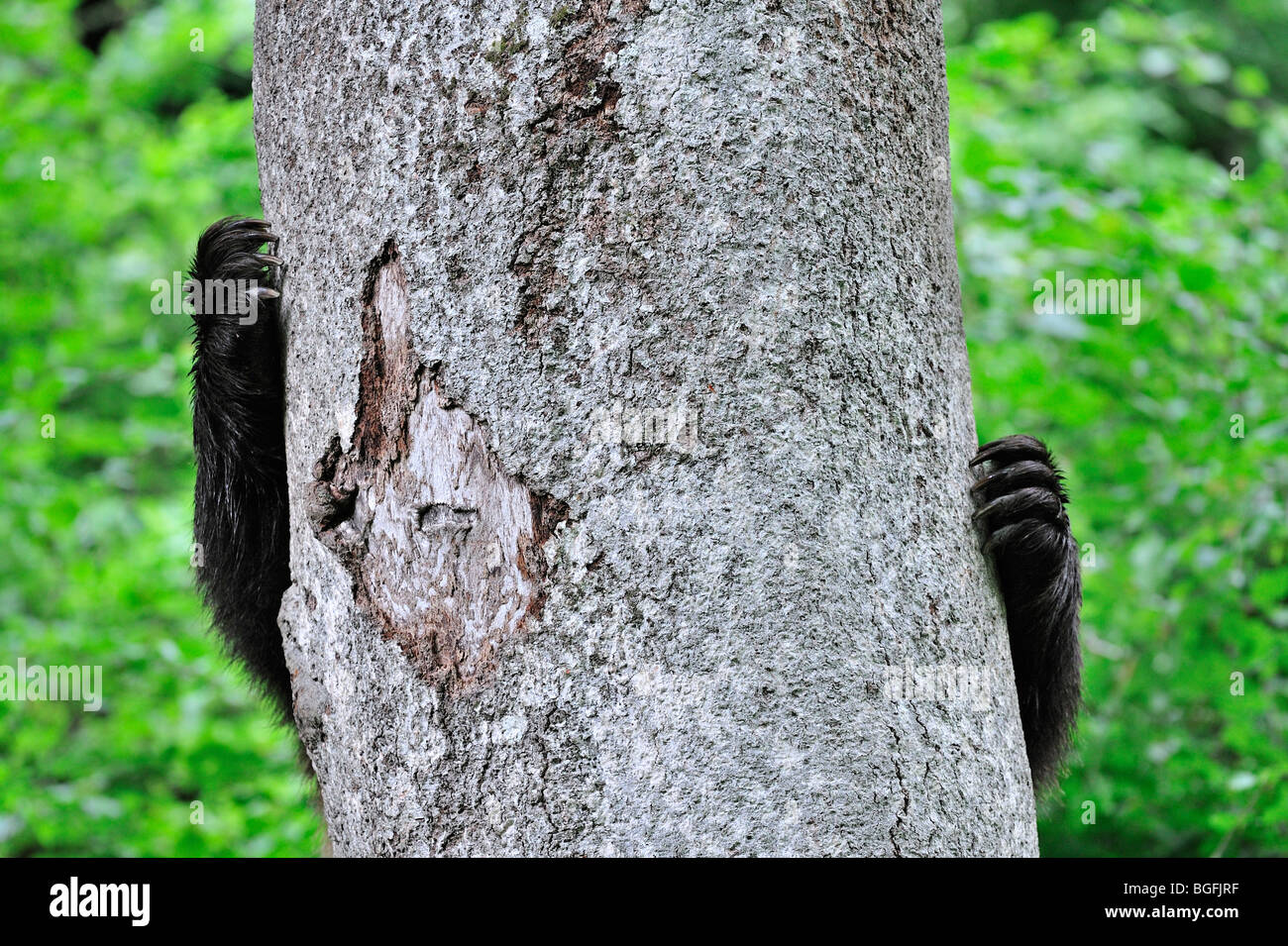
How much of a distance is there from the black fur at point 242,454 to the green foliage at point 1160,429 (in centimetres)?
243

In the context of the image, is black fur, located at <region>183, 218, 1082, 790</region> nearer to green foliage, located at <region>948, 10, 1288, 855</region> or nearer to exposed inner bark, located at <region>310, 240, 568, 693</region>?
exposed inner bark, located at <region>310, 240, 568, 693</region>

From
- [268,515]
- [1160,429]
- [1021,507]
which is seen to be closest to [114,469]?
[268,515]

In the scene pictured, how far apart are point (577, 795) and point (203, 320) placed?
129 centimetres

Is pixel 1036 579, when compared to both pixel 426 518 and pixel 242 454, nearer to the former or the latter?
pixel 426 518

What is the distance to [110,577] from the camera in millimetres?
4031

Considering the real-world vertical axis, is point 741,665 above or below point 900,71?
below

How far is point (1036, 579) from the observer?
1.91 m

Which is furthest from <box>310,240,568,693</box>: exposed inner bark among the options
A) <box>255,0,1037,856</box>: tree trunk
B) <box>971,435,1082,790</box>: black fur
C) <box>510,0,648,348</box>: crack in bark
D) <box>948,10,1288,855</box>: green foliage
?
<box>948,10,1288,855</box>: green foliage

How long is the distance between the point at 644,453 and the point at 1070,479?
13.0 feet

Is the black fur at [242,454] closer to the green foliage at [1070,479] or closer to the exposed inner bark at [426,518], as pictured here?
the exposed inner bark at [426,518]

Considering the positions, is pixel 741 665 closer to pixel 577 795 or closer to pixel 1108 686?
pixel 577 795

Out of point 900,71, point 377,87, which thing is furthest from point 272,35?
point 900,71

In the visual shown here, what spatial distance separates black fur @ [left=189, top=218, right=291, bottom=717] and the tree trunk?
0.51 meters

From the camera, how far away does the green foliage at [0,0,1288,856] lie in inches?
130
